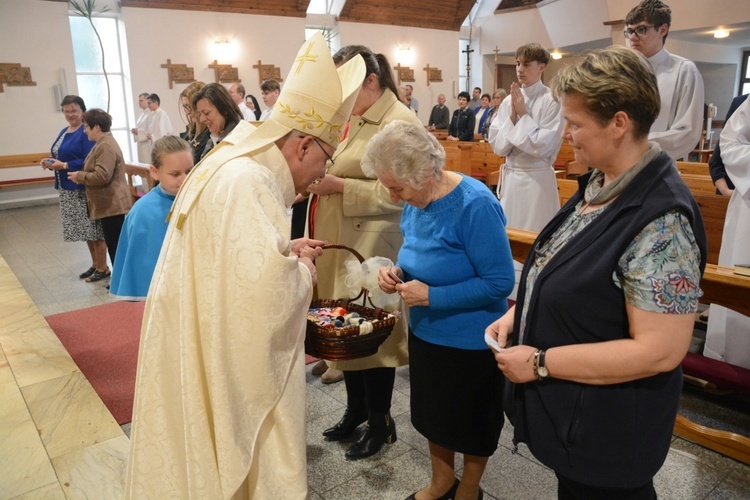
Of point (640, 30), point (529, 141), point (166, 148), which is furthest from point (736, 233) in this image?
point (166, 148)

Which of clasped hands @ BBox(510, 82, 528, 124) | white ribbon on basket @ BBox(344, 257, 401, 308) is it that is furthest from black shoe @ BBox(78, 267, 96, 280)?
white ribbon on basket @ BBox(344, 257, 401, 308)

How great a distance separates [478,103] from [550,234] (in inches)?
544

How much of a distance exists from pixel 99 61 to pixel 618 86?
12081mm

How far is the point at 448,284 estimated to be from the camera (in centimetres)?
188

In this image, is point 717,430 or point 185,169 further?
point 185,169

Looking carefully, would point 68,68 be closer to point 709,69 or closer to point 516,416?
point 516,416

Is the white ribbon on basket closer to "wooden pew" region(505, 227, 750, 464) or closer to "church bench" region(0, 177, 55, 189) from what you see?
"wooden pew" region(505, 227, 750, 464)

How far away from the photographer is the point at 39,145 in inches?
412

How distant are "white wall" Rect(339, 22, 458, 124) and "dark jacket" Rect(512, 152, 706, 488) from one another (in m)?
13.7

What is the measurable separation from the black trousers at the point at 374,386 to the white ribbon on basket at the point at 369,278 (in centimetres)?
39

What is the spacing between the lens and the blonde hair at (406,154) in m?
1.79

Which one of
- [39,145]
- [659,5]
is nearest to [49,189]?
[39,145]

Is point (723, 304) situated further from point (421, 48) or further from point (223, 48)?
point (421, 48)

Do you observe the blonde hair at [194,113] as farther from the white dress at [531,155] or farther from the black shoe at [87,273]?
the black shoe at [87,273]
